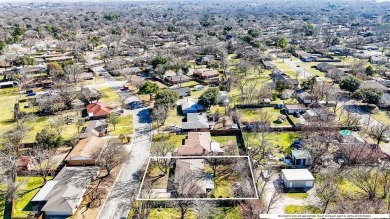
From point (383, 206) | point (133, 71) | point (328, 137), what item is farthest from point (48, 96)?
point (383, 206)

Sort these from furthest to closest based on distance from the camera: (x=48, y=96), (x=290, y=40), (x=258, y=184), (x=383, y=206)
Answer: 1. (x=290, y=40)
2. (x=48, y=96)
3. (x=258, y=184)
4. (x=383, y=206)

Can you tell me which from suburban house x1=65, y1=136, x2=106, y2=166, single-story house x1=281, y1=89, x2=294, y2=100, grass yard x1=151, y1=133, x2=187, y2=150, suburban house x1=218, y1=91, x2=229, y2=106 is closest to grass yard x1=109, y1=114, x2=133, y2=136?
grass yard x1=151, y1=133, x2=187, y2=150

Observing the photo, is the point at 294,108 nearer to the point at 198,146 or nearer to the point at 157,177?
the point at 198,146

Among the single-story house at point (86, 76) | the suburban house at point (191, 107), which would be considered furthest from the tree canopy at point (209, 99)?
the single-story house at point (86, 76)

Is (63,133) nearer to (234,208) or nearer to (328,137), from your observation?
(234,208)

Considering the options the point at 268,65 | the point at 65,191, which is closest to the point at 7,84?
the point at 65,191

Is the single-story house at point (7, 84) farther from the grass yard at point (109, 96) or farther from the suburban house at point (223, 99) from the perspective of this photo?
the suburban house at point (223, 99)

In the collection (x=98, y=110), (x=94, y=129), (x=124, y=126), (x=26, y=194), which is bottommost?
(x=26, y=194)
